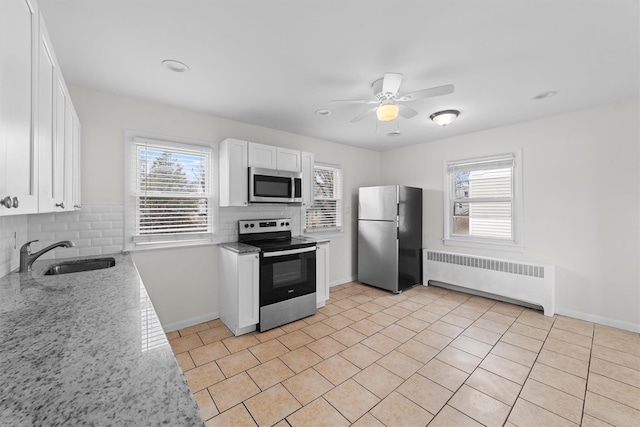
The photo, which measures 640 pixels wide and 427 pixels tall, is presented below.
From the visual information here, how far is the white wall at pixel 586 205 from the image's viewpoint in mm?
2869

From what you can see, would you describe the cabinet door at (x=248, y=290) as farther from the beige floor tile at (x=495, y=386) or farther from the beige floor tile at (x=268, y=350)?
the beige floor tile at (x=495, y=386)

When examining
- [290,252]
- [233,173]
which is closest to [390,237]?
[290,252]

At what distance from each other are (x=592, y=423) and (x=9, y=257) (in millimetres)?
3893

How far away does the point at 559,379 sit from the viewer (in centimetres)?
209

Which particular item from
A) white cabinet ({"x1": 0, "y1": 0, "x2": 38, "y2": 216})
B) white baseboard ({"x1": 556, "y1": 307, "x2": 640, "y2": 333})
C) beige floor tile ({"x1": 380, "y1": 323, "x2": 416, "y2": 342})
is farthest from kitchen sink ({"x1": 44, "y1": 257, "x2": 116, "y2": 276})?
white baseboard ({"x1": 556, "y1": 307, "x2": 640, "y2": 333})

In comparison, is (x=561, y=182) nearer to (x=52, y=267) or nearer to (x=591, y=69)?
(x=591, y=69)

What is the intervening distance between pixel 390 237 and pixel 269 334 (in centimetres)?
227

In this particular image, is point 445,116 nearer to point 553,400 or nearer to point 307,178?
point 307,178

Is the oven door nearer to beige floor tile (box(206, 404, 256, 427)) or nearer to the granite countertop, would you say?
beige floor tile (box(206, 404, 256, 427))

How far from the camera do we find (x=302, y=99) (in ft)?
9.09

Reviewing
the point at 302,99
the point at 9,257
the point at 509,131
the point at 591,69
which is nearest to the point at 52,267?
the point at 9,257

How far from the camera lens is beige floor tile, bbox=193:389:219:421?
1.74 meters

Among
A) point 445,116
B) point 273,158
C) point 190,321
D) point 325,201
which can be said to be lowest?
point 190,321

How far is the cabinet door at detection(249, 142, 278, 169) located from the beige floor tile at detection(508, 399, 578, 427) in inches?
123
